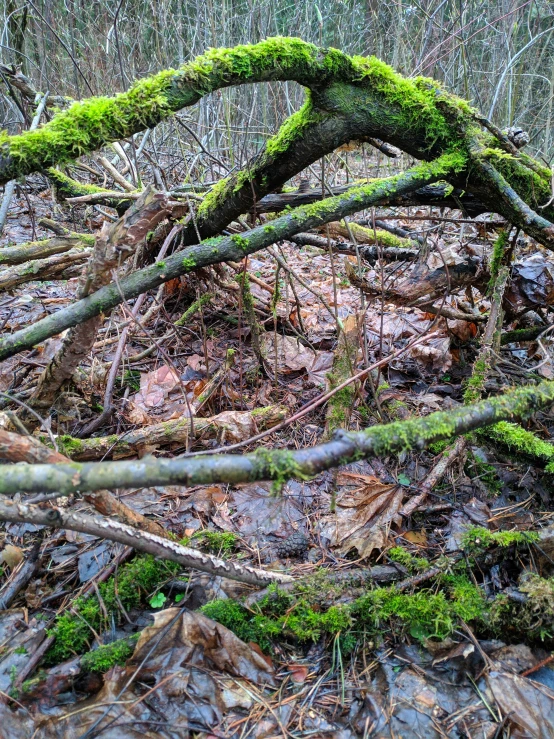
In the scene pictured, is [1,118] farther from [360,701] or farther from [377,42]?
[360,701]

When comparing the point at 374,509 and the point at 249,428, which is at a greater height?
the point at 249,428

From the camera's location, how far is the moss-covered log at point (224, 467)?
106 centimetres

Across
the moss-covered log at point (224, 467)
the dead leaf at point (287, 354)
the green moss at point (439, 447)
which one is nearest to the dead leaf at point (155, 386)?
the dead leaf at point (287, 354)

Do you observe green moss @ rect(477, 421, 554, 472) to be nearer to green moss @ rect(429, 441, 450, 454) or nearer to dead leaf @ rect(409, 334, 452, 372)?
green moss @ rect(429, 441, 450, 454)

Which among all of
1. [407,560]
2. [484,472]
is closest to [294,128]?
[484,472]

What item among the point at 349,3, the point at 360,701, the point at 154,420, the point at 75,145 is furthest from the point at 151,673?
the point at 349,3

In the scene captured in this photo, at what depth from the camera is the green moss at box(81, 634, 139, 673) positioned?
1.61m

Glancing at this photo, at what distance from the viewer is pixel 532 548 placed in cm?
195

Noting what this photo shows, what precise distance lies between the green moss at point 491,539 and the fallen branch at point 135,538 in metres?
0.81

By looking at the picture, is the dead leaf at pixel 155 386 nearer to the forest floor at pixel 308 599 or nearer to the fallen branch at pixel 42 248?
the forest floor at pixel 308 599

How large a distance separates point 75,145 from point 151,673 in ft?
7.15

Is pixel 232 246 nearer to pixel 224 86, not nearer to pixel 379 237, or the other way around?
pixel 224 86

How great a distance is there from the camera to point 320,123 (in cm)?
252

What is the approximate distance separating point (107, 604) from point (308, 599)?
0.84 meters
